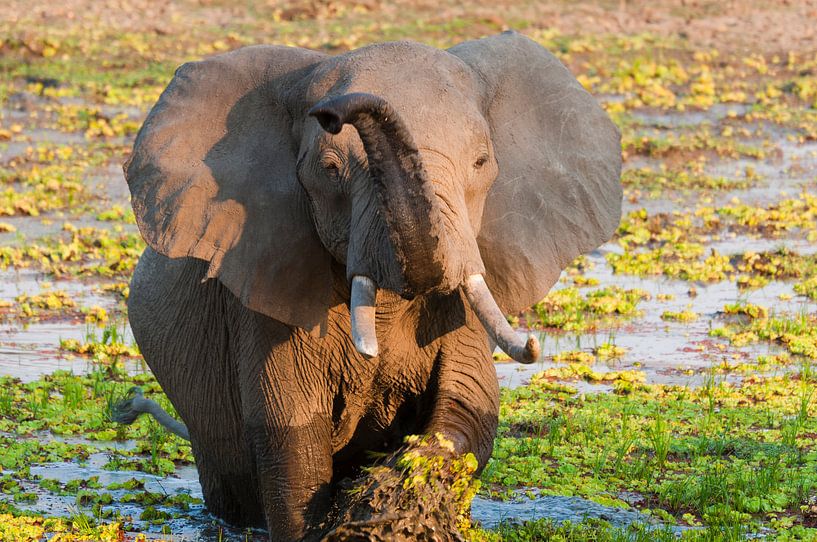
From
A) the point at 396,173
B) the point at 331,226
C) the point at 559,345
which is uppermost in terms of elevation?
the point at 396,173

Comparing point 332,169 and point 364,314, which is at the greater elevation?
point 332,169

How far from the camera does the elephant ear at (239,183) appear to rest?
16.7 feet

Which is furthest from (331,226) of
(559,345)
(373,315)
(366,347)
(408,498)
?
(559,345)

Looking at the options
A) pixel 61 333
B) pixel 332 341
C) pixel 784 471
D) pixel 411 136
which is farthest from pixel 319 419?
pixel 61 333

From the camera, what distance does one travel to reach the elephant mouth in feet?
14.3

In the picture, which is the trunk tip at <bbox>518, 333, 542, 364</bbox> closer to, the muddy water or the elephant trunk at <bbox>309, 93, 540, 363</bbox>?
the elephant trunk at <bbox>309, 93, 540, 363</bbox>

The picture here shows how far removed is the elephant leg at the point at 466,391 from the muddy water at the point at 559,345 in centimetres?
95

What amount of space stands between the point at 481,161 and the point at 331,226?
0.52m

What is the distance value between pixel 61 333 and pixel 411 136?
213 inches

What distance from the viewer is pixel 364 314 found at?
4469 mm

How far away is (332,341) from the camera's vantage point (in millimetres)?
5203

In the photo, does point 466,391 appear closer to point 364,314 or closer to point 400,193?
point 364,314

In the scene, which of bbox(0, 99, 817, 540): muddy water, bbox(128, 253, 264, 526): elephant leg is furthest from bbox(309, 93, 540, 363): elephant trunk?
bbox(0, 99, 817, 540): muddy water

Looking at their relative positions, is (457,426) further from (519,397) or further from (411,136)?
(519,397)
